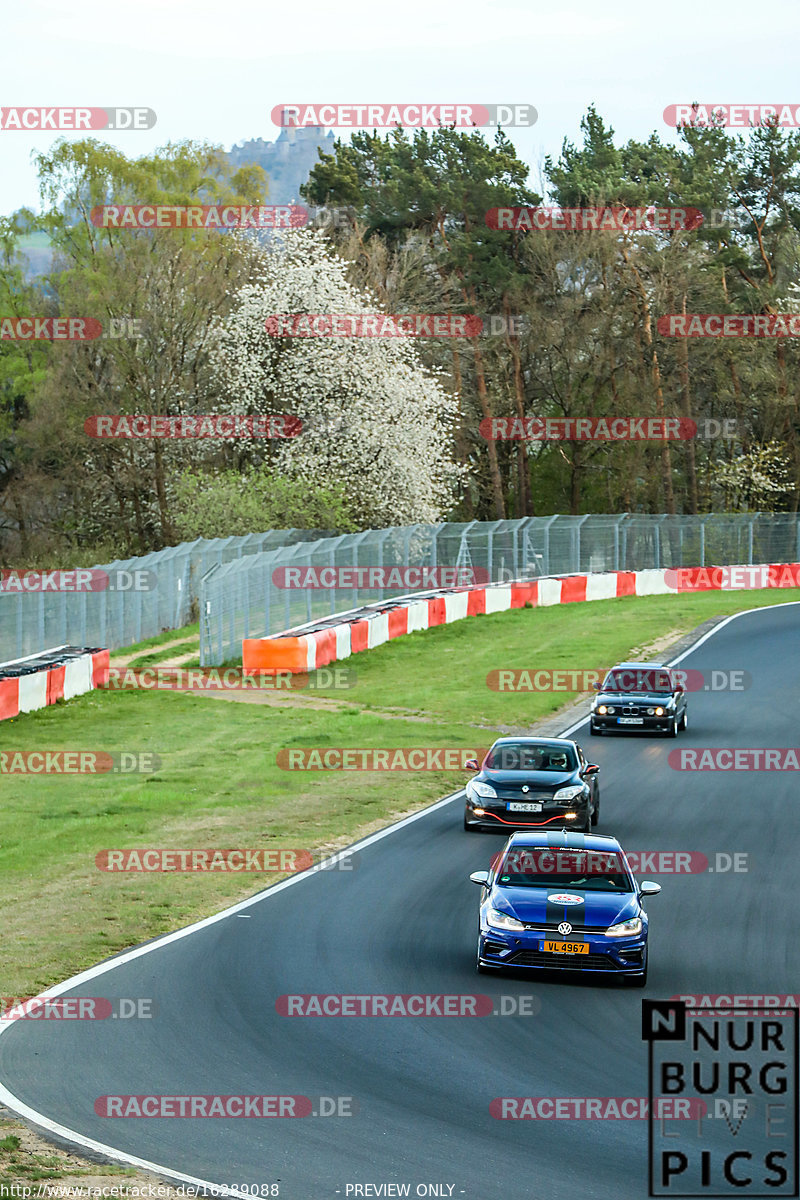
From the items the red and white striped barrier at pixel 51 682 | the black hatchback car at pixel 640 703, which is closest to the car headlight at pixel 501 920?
the black hatchback car at pixel 640 703

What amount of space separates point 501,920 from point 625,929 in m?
1.18

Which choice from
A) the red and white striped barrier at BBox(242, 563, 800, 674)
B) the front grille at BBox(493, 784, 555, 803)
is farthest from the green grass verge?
the front grille at BBox(493, 784, 555, 803)

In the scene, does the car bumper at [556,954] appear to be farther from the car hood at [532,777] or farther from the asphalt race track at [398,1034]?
the car hood at [532,777]

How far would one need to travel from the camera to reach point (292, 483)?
56.2 metres

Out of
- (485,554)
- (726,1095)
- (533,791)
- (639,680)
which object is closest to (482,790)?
(533,791)

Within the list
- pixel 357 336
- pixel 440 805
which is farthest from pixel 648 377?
pixel 440 805

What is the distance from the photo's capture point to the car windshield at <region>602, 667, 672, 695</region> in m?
31.1

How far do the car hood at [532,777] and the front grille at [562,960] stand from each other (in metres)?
7.01

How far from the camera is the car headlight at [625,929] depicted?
14180mm

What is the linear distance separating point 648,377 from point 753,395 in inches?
345

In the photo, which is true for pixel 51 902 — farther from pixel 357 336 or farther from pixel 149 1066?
pixel 357 336

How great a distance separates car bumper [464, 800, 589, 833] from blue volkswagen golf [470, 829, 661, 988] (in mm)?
5623

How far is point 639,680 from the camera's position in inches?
1232

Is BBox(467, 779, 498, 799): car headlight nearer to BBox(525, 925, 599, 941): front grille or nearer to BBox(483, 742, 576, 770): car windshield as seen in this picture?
BBox(483, 742, 576, 770): car windshield
